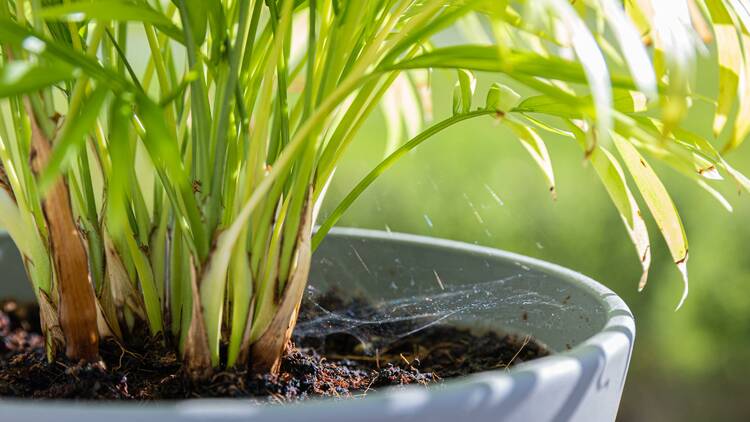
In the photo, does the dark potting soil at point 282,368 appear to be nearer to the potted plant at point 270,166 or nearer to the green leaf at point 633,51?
the potted plant at point 270,166

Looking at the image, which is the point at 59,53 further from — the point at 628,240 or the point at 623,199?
the point at 628,240

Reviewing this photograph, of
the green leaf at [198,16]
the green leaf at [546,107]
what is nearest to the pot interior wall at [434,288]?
the green leaf at [546,107]

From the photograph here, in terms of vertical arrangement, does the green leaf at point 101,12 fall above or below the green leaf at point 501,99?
above

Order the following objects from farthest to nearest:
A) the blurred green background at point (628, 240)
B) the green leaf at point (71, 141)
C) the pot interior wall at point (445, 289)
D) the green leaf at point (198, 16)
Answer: the blurred green background at point (628, 240) → the pot interior wall at point (445, 289) → the green leaf at point (198, 16) → the green leaf at point (71, 141)

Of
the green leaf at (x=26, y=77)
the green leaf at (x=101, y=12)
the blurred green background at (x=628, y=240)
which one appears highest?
the green leaf at (x=101, y=12)

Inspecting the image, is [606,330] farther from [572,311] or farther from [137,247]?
[137,247]

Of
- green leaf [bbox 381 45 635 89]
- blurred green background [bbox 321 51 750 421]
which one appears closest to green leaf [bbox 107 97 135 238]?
green leaf [bbox 381 45 635 89]

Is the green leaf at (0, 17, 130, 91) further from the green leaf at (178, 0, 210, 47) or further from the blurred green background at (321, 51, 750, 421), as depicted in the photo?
the blurred green background at (321, 51, 750, 421)
